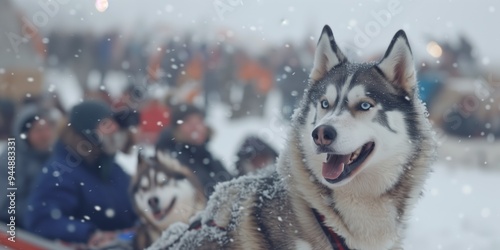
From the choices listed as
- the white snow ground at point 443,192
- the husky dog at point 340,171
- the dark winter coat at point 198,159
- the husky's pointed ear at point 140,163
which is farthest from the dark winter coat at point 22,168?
the husky dog at point 340,171

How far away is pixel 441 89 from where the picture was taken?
6.31 feet

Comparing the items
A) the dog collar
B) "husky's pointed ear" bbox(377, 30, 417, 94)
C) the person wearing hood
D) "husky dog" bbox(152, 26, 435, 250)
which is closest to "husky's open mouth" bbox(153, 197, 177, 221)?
"husky dog" bbox(152, 26, 435, 250)

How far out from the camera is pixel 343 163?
5.00ft

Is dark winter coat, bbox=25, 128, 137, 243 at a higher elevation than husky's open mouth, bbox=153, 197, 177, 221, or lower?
higher

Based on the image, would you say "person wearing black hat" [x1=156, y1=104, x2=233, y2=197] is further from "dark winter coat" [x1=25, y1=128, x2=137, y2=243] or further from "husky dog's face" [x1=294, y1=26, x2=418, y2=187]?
Answer: "husky dog's face" [x1=294, y1=26, x2=418, y2=187]

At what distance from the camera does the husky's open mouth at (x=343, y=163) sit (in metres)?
1.51

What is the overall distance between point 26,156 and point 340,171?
44.8 inches

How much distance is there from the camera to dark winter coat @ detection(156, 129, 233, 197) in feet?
6.54

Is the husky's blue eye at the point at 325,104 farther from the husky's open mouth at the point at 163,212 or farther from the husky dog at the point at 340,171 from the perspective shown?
the husky's open mouth at the point at 163,212

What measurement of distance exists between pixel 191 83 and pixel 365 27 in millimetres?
635

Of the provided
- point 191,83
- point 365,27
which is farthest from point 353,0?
point 191,83

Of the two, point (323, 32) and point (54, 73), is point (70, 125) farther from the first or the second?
point (323, 32)

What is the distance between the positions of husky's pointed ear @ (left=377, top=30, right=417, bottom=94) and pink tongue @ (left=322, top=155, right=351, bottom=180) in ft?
0.80

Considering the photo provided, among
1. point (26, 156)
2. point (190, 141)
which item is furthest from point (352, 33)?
point (26, 156)
